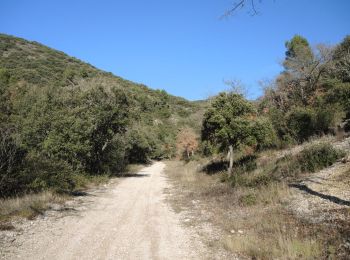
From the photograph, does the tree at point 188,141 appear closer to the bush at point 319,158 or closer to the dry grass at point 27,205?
the bush at point 319,158

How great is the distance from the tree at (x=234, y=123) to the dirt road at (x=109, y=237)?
10.2 meters

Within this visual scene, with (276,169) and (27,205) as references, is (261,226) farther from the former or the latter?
(276,169)

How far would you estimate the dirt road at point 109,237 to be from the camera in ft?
24.9

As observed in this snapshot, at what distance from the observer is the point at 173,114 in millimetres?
106500

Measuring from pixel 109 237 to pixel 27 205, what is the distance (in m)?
4.59

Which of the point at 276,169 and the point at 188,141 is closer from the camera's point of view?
the point at 276,169

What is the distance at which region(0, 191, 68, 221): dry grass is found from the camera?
10914 mm

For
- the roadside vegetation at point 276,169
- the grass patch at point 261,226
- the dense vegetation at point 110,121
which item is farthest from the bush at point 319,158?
the dense vegetation at point 110,121

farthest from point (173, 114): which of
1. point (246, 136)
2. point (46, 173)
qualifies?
point (46, 173)

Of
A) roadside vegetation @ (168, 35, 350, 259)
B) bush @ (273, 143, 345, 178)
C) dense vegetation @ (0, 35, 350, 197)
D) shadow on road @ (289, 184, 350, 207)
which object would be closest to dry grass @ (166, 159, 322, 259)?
roadside vegetation @ (168, 35, 350, 259)

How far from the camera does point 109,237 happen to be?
29.4ft

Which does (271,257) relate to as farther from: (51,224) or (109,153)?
(109,153)

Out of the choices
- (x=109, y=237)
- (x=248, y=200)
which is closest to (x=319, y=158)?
(x=248, y=200)

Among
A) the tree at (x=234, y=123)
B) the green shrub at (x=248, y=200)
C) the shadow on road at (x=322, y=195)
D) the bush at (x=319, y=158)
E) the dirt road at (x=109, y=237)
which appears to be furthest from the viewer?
the tree at (x=234, y=123)
